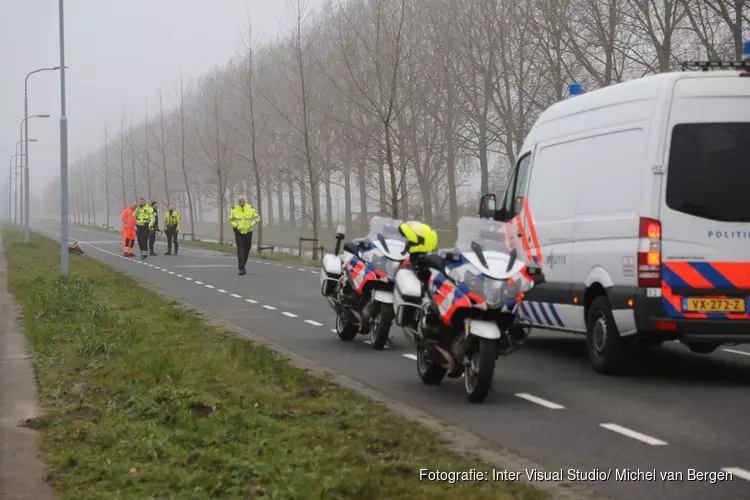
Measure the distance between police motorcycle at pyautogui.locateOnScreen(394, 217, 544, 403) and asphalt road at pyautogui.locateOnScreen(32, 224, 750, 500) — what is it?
32 cm

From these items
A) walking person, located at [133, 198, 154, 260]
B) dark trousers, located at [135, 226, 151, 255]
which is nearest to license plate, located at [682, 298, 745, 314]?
dark trousers, located at [135, 226, 151, 255]

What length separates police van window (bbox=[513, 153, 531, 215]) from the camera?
12859mm

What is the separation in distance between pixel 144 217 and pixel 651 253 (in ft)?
106

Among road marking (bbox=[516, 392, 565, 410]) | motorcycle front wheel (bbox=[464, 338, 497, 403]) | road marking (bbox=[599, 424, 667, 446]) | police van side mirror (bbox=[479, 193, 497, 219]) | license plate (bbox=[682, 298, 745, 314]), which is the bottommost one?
road marking (bbox=[516, 392, 565, 410])

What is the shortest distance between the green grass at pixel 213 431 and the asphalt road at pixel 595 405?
2.18 feet

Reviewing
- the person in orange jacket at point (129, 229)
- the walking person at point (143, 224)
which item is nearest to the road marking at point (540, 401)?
the walking person at point (143, 224)

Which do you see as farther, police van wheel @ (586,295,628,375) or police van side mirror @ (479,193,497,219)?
police van side mirror @ (479,193,497,219)

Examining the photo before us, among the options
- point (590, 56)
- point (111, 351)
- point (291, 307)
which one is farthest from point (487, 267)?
point (590, 56)

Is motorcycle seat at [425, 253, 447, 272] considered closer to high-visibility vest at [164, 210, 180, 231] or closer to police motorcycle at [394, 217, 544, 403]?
police motorcycle at [394, 217, 544, 403]

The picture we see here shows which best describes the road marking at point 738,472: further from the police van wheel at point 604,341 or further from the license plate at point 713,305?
the police van wheel at point 604,341

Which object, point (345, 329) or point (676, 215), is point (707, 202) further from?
point (345, 329)

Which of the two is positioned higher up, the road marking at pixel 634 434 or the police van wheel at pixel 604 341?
the police van wheel at pixel 604 341

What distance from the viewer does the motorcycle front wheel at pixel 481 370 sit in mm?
8945

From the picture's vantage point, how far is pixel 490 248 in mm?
9344
